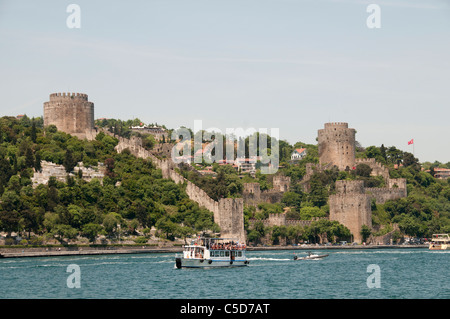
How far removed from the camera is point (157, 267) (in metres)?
66.2

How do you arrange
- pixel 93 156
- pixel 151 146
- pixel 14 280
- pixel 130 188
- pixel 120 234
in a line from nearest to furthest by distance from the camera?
1. pixel 14 280
2. pixel 120 234
3. pixel 130 188
4. pixel 93 156
5. pixel 151 146

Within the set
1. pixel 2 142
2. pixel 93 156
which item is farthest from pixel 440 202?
pixel 2 142

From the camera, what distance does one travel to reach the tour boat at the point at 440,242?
101375 millimetres

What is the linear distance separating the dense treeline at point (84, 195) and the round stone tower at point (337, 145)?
33678 mm

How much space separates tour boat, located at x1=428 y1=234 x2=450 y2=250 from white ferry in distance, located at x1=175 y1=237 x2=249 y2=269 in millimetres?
38879

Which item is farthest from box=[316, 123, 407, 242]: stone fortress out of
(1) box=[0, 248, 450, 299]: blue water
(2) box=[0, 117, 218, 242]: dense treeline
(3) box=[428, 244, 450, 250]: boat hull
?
(1) box=[0, 248, 450, 299]: blue water

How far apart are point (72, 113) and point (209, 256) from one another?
150ft

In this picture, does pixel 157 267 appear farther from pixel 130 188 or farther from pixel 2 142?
pixel 2 142

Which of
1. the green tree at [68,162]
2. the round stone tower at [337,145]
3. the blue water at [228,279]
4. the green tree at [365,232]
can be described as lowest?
the blue water at [228,279]

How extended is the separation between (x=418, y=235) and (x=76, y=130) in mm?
41654

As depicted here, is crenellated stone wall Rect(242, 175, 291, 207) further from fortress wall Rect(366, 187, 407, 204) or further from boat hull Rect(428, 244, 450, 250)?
boat hull Rect(428, 244, 450, 250)

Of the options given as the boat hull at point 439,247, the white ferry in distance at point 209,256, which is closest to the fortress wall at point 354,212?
the boat hull at point 439,247

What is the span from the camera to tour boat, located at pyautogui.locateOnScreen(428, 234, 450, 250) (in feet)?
333

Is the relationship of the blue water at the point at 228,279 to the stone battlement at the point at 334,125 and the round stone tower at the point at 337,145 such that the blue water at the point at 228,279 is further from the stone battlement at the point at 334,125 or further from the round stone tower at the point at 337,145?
the stone battlement at the point at 334,125
